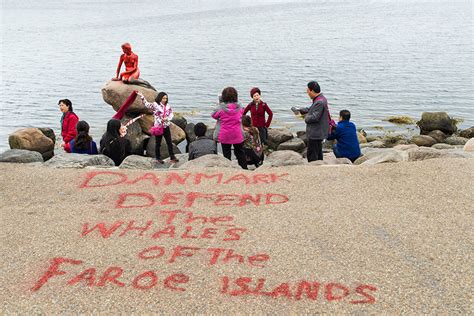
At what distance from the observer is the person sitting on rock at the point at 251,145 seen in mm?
11000

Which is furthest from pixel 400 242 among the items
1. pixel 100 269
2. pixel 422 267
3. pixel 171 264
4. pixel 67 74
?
pixel 67 74

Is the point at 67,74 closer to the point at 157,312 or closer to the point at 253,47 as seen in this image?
the point at 253,47

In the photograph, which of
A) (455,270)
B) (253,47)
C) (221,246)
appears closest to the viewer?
(455,270)

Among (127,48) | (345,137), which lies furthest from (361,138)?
(127,48)

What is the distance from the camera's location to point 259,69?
137 feet

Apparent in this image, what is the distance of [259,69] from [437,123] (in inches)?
897

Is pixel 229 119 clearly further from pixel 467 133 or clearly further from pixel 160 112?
pixel 467 133

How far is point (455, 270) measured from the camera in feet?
17.6

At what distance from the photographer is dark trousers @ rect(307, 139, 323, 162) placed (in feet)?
34.3

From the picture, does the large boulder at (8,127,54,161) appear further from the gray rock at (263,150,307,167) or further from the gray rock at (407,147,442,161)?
the gray rock at (407,147,442,161)

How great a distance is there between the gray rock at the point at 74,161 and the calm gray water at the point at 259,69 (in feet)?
44.4

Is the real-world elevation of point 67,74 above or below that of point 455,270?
above

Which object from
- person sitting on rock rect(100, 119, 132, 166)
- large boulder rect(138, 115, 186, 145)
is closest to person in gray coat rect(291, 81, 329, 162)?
person sitting on rock rect(100, 119, 132, 166)

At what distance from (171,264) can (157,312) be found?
891 millimetres
